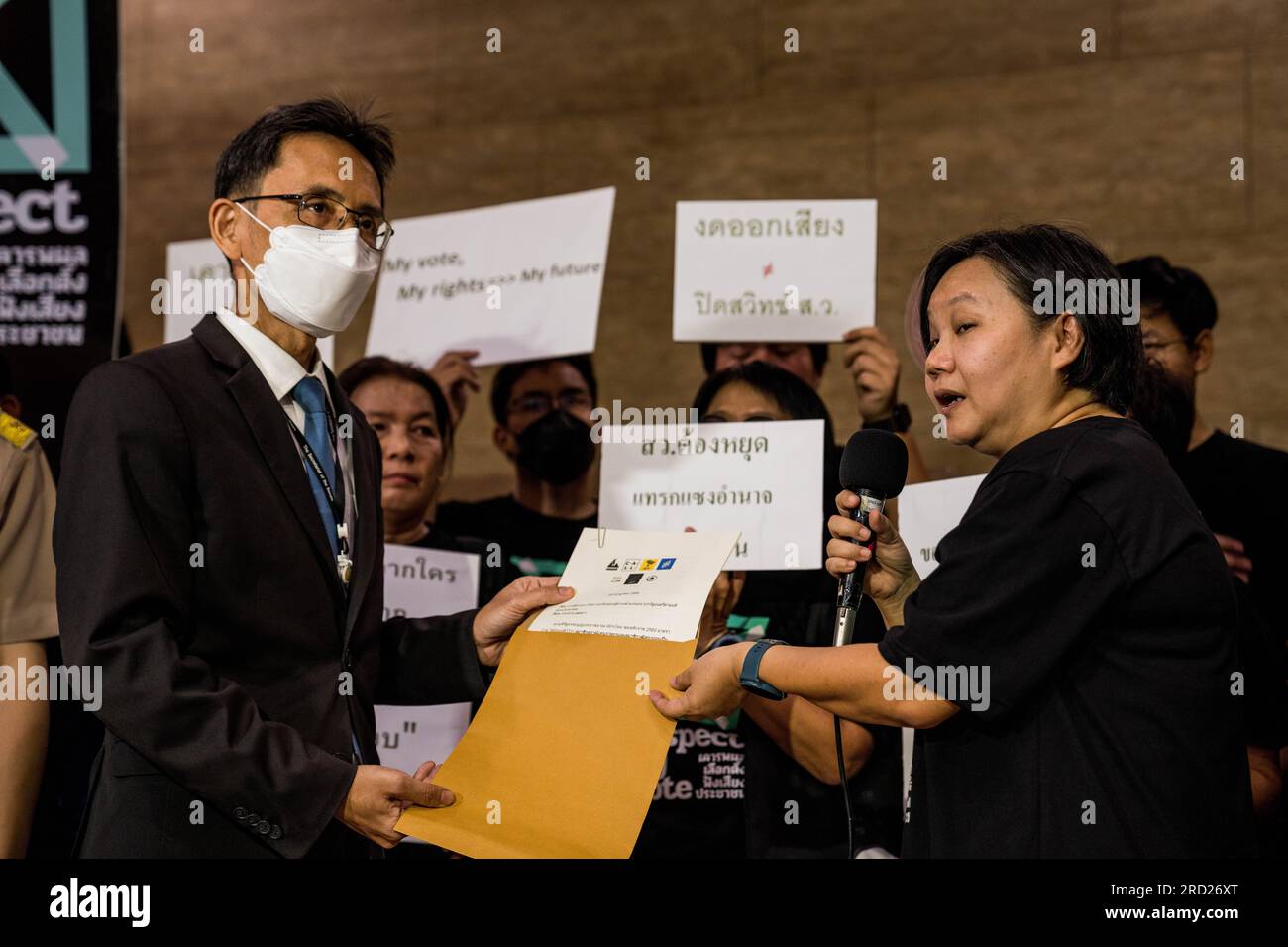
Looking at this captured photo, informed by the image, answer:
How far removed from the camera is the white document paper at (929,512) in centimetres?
261

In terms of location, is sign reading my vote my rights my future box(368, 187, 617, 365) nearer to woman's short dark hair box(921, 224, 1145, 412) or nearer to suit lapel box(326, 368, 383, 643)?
suit lapel box(326, 368, 383, 643)

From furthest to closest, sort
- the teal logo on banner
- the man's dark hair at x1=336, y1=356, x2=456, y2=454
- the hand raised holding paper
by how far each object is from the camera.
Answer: the teal logo on banner < the man's dark hair at x1=336, y1=356, x2=456, y2=454 < the hand raised holding paper

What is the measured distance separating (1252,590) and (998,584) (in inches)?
68.9

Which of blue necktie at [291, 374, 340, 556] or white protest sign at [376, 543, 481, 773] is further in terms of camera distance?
white protest sign at [376, 543, 481, 773]

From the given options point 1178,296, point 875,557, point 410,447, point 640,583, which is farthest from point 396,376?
point 1178,296

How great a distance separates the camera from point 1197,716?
1.64m

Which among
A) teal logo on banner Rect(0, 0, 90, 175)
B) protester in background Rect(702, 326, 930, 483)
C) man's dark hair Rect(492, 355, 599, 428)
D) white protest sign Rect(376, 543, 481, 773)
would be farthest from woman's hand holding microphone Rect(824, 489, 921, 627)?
teal logo on banner Rect(0, 0, 90, 175)

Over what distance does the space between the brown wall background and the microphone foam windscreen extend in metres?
2.37

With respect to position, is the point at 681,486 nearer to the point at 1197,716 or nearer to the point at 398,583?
the point at 398,583

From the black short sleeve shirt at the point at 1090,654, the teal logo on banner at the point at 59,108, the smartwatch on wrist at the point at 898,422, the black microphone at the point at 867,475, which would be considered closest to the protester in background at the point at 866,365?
the smartwatch on wrist at the point at 898,422

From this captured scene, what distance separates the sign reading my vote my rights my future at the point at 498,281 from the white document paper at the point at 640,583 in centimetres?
117

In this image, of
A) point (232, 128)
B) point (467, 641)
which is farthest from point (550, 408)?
point (232, 128)

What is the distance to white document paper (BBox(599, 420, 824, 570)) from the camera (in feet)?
9.14

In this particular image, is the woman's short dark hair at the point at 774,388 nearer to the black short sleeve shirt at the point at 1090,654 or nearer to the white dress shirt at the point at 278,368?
the white dress shirt at the point at 278,368
